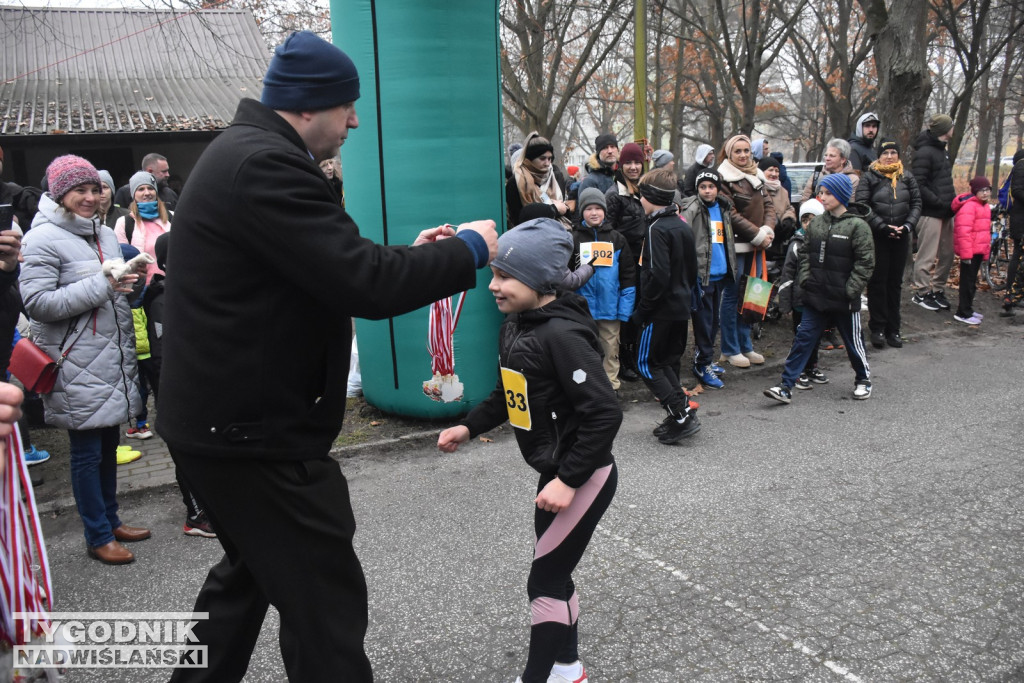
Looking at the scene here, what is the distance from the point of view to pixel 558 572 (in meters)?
2.71

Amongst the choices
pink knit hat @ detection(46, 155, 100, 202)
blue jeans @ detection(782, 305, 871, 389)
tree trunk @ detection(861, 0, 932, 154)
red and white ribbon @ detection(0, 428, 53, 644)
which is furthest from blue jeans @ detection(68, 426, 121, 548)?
tree trunk @ detection(861, 0, 932, 154)

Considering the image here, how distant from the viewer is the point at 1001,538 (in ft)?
13.3

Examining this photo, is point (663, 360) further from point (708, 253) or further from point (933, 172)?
point (933, 172)

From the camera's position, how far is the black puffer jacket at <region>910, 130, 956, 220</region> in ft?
31.3

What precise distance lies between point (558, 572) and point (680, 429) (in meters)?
3.22

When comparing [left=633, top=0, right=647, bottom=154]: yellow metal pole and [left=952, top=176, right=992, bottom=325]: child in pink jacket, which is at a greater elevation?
[left=633, top=0, right=647, bottom=154]: yellow metal pole

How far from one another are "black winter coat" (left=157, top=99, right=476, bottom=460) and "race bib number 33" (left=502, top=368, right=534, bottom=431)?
2.23 feet

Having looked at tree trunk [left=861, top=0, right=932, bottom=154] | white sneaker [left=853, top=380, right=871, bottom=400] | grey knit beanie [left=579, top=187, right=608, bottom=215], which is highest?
tree trunk [left=861, top=0, right=932, bottom=154]

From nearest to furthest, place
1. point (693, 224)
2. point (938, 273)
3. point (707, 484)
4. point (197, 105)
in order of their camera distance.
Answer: point (707, 484)
point (693, 224)
point (938, 273)
point (197, 105)

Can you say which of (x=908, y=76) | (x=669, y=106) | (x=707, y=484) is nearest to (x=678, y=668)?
(x=707, y=484)

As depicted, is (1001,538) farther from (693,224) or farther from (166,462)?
(166,462)

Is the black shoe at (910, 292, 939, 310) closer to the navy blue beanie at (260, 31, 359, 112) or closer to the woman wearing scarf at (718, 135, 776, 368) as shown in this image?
the woman wearing scarf at (718, 135, 776, 368)

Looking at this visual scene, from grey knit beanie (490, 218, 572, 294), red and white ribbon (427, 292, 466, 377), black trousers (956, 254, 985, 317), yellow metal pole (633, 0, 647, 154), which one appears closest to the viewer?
grey knit beanie (490, 218, 572, 294)

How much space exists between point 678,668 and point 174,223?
2.39 metres
